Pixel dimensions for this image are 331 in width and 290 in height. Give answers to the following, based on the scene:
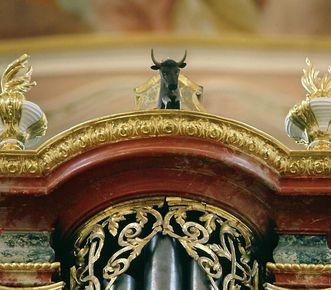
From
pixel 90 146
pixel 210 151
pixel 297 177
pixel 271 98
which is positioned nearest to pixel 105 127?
pixel 90 146

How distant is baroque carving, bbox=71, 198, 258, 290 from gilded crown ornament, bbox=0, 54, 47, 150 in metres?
0.50

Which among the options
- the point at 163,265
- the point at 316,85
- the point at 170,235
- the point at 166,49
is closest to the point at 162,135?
the point at 170,235

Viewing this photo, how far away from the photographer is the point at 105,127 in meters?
4.27

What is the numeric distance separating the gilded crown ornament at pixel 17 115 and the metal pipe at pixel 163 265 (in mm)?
691

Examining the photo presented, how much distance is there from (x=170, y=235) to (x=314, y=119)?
0.77 metres

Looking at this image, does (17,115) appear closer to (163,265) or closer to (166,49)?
(163,265)

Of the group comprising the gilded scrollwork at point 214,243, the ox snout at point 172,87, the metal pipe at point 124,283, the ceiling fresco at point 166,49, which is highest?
the ceiling fresco at point 166,49

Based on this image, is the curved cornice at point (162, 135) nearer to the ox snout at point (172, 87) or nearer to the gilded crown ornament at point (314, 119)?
the gilded crown ornament at point (314, 119)

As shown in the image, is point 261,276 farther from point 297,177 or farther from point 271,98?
point 271,98

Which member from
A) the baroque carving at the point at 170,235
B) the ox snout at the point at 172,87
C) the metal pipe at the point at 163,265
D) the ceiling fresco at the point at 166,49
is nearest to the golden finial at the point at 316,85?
the ox snout at the point at 172,87

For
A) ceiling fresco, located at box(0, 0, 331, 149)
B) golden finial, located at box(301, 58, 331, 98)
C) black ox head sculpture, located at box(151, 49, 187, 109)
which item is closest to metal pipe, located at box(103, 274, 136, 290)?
black ox head sculpture, located at box(151, 49, 187, 109)

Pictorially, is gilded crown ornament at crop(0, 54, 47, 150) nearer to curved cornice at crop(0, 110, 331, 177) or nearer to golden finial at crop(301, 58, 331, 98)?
curved cornice at crop(0, 110, 331, 177)

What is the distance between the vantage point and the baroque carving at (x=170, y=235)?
4.14m

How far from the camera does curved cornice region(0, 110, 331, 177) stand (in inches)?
165
